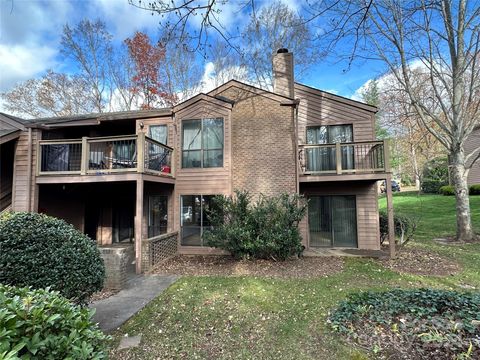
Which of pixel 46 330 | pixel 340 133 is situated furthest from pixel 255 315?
pixel 340 133

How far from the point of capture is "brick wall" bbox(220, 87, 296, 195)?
10.7m

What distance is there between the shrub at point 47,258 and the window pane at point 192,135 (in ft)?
22.0

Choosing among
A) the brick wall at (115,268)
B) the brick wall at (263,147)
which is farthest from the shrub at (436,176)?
the brick wall at (115,268)

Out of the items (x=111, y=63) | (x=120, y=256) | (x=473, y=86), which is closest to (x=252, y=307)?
(x=120, y=256)

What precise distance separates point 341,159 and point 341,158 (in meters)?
0.07

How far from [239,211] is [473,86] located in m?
11.8

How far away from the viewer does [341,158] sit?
10969 millimetres

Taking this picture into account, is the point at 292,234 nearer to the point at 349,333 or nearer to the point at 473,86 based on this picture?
the point at 349,333

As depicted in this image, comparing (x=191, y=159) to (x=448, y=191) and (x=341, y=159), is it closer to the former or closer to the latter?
(x=341, y=159)

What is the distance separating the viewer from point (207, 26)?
4.20 m

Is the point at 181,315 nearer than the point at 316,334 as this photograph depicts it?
No

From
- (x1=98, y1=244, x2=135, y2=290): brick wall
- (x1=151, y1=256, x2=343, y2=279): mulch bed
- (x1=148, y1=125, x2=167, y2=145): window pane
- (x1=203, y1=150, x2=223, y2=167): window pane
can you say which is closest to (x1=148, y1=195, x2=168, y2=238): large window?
(x1=151, y1=256, x2=343, y2=279): mulch bed

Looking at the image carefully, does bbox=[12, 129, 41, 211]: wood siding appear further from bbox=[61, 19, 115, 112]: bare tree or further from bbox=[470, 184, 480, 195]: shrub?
bbox=[470, 184, 480, 195]: shrub

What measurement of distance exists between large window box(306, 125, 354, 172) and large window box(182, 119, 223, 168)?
3.80m
